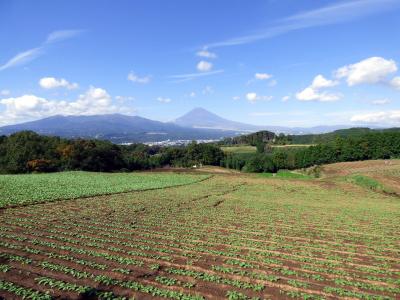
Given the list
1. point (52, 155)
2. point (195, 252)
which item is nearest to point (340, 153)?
point (52, 155)

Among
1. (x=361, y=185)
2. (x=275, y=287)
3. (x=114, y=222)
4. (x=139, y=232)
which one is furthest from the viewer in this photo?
(x=361, y=185)

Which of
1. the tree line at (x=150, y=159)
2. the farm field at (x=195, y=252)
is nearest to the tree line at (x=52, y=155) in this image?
the tree line at (x=150, y=159)

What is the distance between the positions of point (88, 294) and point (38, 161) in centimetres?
8562

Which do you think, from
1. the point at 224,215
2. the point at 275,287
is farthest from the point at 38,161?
the point at 275,287

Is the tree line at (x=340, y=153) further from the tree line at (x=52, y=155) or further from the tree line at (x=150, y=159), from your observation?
the tree line at (x=52, y=155)

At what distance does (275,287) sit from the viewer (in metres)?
13.3

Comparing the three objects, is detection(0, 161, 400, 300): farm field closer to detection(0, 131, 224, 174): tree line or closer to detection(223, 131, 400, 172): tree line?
detection(0, 131, 224, 174): tree line

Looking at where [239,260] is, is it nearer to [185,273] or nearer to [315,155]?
[185,273]

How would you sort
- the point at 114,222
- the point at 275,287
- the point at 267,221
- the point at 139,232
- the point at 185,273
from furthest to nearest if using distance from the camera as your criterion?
1. the point at 267,221
2. the point at 114,222
3. the point at 139,232
4. the point at 185,273
5. the point at 275,287

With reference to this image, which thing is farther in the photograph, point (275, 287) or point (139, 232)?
point (139, 232)

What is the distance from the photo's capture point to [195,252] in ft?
57.6

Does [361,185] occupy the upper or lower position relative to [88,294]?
lower

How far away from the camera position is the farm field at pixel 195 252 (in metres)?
12.8

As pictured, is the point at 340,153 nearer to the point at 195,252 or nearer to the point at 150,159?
the point at 150,159
